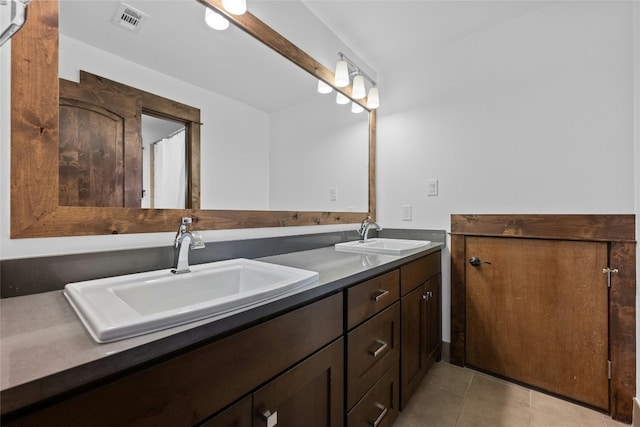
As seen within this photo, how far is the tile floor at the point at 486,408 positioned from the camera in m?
1.43

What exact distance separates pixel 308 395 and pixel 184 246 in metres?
0.62

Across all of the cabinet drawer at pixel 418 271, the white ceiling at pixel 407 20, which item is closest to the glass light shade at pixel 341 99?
the white ceiling at pixel 407 20

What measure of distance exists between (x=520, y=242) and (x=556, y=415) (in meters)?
0.92

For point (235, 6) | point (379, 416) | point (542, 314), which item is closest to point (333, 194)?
point (235, 6)

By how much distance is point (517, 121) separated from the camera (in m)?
1.80

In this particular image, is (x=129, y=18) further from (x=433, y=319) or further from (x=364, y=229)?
(x=433, y=319)

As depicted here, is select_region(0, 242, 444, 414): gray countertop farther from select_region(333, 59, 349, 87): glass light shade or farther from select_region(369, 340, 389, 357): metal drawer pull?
select_region(333, 59, 349, 87): glass light shade

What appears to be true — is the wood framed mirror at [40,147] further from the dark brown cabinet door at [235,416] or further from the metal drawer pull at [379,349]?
the metal drawer pull at [379,349]

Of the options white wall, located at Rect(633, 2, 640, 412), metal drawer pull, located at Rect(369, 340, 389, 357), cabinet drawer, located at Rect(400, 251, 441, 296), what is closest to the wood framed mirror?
metal drawer pull, located at Rect(369, 340, 389, 357)

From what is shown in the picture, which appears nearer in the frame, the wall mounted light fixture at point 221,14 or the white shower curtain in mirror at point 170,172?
→ the white shower curtain in mirror at point 170,172

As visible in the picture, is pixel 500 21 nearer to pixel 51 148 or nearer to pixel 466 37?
pixel 466 37

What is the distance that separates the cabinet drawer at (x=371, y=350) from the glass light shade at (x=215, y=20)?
4.50 feet

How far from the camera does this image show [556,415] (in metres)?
1.48

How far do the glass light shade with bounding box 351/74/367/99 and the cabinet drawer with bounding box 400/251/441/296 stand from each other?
126 centimetres
